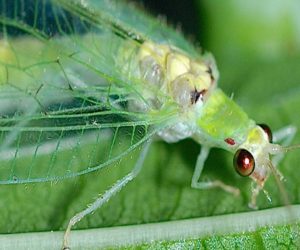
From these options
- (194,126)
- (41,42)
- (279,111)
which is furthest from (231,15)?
(41,42)

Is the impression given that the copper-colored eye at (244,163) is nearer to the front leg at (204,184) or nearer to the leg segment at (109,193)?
the front leg at (204,184)

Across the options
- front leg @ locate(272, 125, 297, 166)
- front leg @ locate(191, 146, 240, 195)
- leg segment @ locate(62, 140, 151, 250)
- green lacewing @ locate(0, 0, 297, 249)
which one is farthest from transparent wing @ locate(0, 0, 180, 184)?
front leg @ locate(272, 125, 297, 166)

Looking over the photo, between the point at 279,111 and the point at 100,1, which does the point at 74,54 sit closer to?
the point at 100,1

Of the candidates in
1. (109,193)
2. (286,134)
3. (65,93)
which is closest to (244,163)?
(286,134)

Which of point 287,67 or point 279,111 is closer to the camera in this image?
point 279,111

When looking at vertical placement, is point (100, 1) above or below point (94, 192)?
above

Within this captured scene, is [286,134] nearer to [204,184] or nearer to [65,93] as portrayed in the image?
[204,184]

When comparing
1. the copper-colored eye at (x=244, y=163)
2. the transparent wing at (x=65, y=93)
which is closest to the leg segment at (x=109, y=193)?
the transparent wing at (x=65, y=93)

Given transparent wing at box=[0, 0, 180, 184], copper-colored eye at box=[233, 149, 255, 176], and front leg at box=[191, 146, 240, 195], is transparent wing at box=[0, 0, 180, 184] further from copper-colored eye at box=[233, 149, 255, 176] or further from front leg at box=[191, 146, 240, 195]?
copper-colored eye at box=[233, 149, 255, 176]
